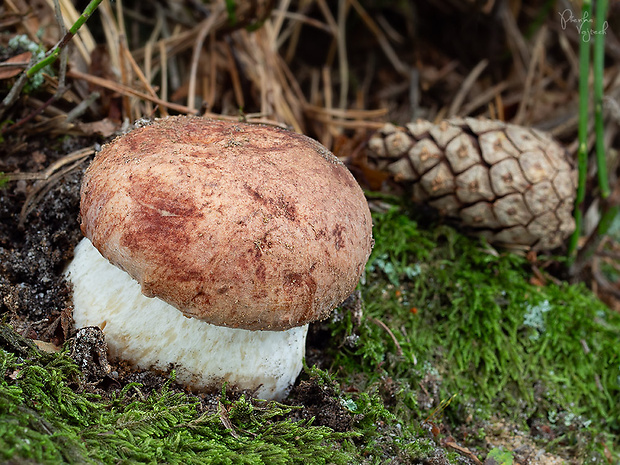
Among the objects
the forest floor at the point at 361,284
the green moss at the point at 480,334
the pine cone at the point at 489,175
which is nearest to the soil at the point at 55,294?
the forest floor at the point at 361,284

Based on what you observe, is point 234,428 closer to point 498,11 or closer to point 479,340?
point 479,340

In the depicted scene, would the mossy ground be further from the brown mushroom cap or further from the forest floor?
the brown mushroom cap

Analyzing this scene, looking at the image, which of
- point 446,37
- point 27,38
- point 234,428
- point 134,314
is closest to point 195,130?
point 134,314

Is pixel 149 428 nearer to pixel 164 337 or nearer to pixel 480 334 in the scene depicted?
pixel 164 337

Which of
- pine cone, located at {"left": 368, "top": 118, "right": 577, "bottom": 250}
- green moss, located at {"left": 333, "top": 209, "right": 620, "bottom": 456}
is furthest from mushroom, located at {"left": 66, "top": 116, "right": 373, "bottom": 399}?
pine cone, located at {"left": 368, "top": 118, "right": 577, "bottom": 250}

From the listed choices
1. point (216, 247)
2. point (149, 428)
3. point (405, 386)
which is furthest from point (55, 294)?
point (405, 386)

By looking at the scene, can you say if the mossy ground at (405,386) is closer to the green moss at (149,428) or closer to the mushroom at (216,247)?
the green moss at (149,428)

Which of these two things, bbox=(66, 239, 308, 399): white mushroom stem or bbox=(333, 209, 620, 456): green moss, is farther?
bbox=(333, 209, 620, 456): green moss
